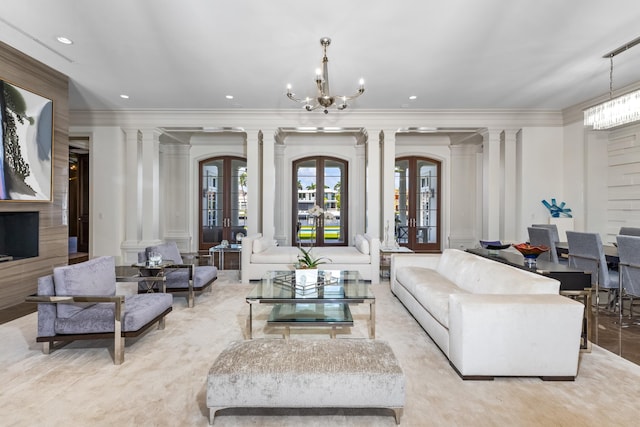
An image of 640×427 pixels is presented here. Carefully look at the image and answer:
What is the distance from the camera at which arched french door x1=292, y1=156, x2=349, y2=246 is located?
839 centimetres

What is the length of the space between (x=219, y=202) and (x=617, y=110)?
25.5ft

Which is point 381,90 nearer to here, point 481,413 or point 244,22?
point 244,22

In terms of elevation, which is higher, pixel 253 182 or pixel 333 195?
pixel 253 182

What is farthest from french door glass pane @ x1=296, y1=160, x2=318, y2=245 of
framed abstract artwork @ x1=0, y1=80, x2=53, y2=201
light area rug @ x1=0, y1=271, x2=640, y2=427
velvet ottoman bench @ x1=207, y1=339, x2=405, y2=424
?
velvet ottoman bench @ x1=207, y1=339, x2=405, y2=424

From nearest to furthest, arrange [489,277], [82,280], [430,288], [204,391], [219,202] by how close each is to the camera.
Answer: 1. [204,391]
2. [82,280]
3. [489,277]
4. [430,288]
5. [219,202]

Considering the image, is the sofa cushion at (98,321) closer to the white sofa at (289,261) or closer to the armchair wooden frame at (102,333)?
the armchair wooden frame at (102,333)

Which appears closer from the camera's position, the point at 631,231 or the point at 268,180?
the point at 631,231

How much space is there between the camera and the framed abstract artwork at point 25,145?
385 cm

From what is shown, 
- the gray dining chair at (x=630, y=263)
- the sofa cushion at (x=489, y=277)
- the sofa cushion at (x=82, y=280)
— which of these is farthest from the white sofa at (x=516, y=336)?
the sofa cushion at (x=82, y=280)

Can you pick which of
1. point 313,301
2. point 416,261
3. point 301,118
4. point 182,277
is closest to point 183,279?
point 182,277

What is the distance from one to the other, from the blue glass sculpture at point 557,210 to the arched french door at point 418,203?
2572 millimetres

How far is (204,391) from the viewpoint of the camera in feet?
6.90

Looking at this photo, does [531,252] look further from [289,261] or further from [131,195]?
[131,195]

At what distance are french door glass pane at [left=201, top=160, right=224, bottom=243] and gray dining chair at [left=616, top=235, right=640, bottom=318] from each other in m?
7.69
